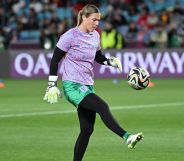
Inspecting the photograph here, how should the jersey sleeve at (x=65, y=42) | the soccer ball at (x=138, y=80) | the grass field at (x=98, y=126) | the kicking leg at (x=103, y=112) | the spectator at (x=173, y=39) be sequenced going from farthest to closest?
the spectator at (x=173, y=39)
the grass field at (x=98, y=126)
the soccer ball at (x=138, y=80)
the jersey sleeve at (x=65, y=42)
the kicking leg at (x=103, y=112)

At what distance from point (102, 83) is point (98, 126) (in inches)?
429

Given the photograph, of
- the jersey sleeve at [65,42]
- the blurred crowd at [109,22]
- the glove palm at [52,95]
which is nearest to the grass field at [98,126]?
the glove palm at [52,95]

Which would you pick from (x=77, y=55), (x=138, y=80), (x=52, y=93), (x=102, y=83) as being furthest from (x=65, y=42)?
(x=102, y=83)

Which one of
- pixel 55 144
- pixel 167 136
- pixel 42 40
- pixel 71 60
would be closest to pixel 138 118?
pixel 167 136

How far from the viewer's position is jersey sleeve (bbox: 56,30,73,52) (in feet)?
31.7

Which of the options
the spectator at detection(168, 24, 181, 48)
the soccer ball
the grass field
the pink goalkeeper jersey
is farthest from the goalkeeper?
the spectator at detection(168, 24, 181, 48)

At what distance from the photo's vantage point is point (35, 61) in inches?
1075

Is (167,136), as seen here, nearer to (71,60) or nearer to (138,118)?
(138,118)

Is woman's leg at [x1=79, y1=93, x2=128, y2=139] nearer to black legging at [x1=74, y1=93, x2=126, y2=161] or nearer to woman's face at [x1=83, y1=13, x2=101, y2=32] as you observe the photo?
black legging at [x1=74, y1=93, x2=126, y2=161]

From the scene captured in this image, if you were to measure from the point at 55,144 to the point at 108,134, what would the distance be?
1.53 metres

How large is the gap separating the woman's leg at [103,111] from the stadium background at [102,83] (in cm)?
144

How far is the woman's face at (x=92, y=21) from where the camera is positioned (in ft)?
31.4

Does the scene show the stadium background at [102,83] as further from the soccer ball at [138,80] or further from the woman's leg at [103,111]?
the woman's leg at [103,111]

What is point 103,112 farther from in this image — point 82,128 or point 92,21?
point 92,21
